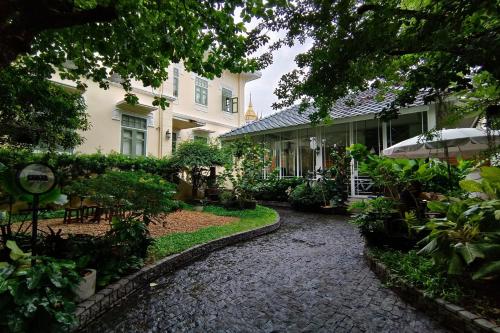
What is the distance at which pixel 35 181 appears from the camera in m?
3.11

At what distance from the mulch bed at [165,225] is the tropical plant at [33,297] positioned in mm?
2935

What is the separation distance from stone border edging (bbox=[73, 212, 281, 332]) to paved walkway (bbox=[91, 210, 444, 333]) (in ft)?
0.46

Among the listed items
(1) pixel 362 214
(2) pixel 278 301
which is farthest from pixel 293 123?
(2) pixel 278 301

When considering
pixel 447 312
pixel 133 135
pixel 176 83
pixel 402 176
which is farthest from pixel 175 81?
pixel 447 312

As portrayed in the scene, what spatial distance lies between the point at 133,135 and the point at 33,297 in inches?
487

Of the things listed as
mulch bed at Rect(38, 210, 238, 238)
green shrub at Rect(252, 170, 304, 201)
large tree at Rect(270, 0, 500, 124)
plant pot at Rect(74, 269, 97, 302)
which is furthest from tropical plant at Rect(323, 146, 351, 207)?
plant pot at Rect(74, 269, 97, 302)

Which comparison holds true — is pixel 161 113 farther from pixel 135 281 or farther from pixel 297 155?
pixel 135 281

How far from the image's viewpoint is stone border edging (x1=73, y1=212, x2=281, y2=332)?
9.41ft

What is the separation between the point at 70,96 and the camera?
22.9 ft

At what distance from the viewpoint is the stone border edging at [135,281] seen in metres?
2.87

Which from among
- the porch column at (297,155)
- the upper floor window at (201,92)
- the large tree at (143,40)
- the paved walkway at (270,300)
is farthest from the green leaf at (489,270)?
the upper floor window at (201,92)

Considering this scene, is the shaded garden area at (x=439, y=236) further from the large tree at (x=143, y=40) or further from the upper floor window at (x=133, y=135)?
the upper floor window at (x=133, y=135)

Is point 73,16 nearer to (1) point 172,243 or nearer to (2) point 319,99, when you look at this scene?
(2) point 319,99

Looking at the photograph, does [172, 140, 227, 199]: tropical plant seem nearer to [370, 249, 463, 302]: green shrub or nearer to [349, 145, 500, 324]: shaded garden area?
[349, 145, 500, 324]: shaded garden area
